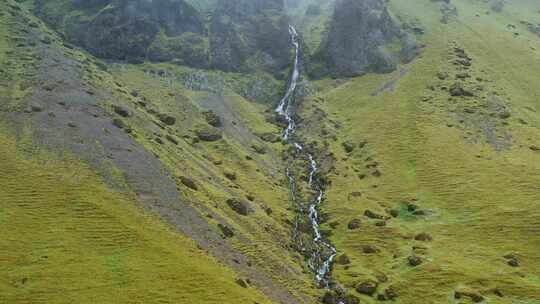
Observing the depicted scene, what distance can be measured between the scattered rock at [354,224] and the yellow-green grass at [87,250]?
43.2 meters

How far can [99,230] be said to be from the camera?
8762cm

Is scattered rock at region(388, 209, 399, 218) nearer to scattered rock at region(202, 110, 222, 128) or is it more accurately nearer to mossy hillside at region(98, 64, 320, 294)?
mossy hillside at region(98, 64, 320, 294)

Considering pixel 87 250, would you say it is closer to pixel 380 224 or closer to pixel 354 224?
pixel 354 224

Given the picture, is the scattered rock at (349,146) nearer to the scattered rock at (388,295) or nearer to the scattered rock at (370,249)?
the scattered rock at (370,249)

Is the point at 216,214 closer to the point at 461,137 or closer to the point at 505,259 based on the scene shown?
the point at 505,259

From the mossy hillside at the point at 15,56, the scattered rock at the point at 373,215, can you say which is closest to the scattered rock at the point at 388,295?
the scattered rock at the point at 373,215

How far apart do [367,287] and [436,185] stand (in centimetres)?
4499

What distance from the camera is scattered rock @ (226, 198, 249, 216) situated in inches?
4555

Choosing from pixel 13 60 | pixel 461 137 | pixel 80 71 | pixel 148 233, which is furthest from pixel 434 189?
pixel 13 60

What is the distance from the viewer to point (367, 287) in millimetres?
101750

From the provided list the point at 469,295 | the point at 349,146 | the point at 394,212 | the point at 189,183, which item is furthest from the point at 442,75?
the point at 189,183

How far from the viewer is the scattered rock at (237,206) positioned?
115688 mm

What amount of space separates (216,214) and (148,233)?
20.8 meters

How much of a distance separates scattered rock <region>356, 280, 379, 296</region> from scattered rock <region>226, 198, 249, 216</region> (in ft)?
94.4
